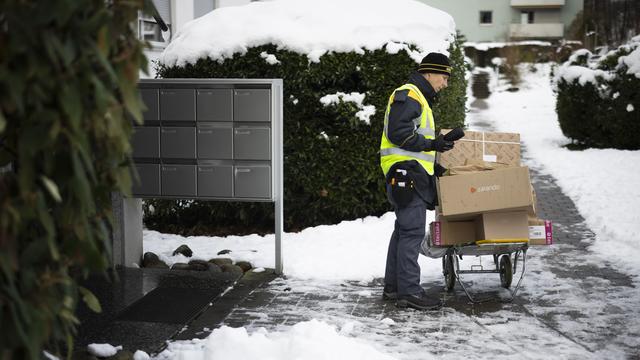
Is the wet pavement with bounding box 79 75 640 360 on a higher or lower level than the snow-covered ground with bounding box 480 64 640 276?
lower

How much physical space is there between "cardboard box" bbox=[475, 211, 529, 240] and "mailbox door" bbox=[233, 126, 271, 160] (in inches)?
83.5

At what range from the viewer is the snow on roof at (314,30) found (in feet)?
29.7

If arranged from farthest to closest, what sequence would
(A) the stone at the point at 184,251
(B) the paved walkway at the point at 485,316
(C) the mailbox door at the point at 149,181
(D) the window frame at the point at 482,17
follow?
(D) the window frame at the point at 482,17 → (A) the stone at the point at 184,251 → (C) the mailbox door at the point at 149,181 → (B) the paved walkway at the point at 485,316

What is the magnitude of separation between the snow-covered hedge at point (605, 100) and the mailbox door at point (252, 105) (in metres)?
10.4

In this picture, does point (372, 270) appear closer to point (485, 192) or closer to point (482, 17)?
point (485, 192)

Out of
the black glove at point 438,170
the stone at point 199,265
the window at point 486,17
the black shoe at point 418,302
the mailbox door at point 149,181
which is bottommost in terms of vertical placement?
the black shoe at point 418,302

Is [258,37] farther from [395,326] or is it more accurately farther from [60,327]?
[60,327]

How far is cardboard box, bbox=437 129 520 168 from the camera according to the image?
21.7 ft

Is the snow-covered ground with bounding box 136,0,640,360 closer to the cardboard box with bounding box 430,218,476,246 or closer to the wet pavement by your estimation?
the wet pavement

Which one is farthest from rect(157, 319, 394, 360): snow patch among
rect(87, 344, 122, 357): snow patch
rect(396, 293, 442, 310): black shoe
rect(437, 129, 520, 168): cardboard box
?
rect(437, 129, 520, 168): cardboard box

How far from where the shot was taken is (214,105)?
7.49m

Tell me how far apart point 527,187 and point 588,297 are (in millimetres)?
1223

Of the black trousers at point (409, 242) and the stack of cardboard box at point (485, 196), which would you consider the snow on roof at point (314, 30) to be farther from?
the black trousers at point (409, 242)

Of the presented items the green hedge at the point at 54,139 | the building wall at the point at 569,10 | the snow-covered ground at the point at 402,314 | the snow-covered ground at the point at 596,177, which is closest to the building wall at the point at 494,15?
the building wall at the point at 569,10
